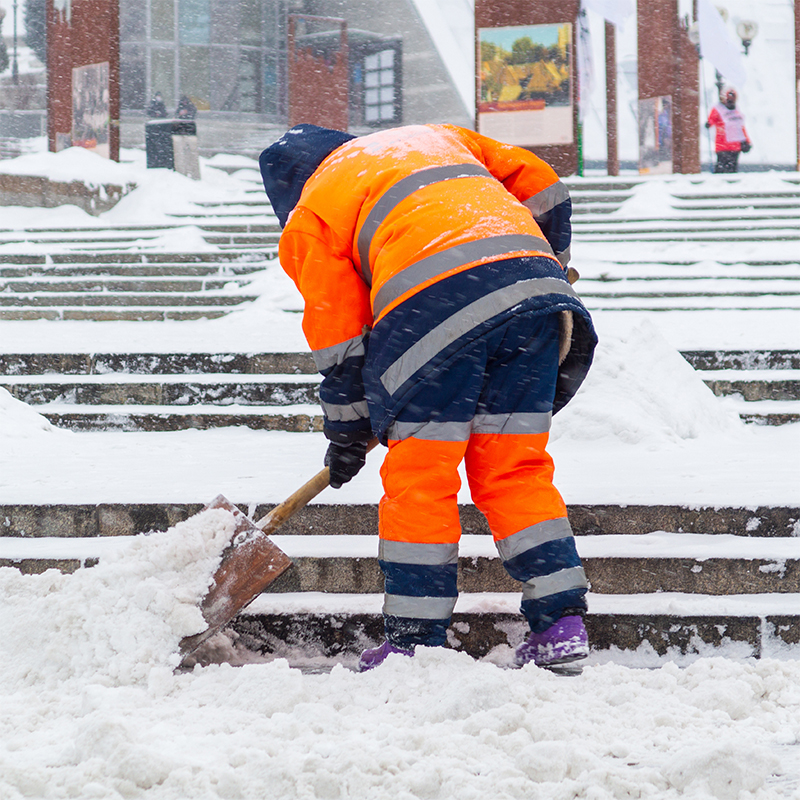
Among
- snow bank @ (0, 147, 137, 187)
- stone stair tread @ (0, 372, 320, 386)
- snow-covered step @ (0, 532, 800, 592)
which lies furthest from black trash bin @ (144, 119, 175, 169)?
snow-covered step @ (0, 532, 800, 592)

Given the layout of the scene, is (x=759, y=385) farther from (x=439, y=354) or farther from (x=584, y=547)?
(x=439, y=354)

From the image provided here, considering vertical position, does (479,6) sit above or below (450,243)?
above

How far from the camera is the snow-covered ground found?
5.24 ft

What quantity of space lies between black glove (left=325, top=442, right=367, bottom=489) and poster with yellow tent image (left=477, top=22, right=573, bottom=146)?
11134 millimetres

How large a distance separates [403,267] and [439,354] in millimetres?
256

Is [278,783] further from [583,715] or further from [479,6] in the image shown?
[479,6]

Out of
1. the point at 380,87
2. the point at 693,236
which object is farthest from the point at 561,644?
the point at 380,87

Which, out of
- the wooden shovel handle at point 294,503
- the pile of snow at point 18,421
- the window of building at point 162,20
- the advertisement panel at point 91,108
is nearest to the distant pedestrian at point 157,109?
the window of building at point 162,20

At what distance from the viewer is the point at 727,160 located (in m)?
14.8

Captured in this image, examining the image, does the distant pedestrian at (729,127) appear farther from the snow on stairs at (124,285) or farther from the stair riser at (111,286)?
the stair riser at (111,286)

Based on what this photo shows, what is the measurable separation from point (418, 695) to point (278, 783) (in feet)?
1.70

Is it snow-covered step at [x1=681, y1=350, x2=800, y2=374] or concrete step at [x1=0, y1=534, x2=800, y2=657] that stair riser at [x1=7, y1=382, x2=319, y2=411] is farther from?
snow-covered step at [x1=681, y1=350, x2=800, y2=374]

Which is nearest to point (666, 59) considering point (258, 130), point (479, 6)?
point (479, 6)

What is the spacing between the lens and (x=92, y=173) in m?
11.4
